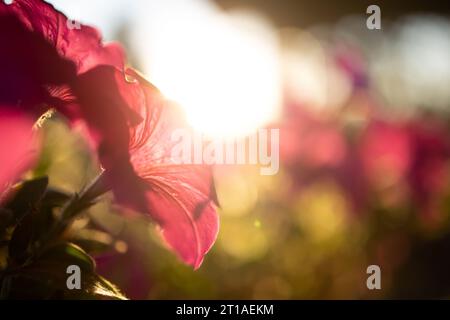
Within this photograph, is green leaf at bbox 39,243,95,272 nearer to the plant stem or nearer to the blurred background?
the plant stem

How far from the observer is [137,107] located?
1.55 feet

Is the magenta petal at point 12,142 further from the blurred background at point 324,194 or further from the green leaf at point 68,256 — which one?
the blurred background at point 324,194

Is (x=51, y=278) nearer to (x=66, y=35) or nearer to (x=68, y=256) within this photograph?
(x=68, y=256)

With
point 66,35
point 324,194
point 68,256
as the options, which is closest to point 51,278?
point 68,256

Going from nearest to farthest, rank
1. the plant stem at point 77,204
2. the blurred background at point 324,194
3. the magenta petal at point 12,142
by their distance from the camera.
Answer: the magenta petal at point 12,142, the plant stem at point 77,204, the blurred background at point 324,194

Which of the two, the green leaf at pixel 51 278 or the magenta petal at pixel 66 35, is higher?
the magenta petal at pixel 66 35

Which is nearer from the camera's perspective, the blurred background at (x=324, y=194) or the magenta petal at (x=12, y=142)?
the magenta petal at (x=12, y=142)

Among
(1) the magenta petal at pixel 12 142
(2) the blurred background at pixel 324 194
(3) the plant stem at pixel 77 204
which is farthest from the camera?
(2) the blurred background at pixel 324 194

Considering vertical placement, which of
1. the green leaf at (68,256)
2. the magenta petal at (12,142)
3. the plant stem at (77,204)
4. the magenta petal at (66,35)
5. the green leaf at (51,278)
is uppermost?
the magenta petal at (66,35)

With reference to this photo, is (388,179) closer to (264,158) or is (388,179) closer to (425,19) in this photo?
(264,158)

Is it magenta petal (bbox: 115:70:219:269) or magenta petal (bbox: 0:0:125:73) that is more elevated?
magenta petal (bbox: 0:0:125:73)

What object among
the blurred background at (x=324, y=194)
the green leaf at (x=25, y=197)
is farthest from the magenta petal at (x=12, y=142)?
the blurred background at (x=324, y=194)

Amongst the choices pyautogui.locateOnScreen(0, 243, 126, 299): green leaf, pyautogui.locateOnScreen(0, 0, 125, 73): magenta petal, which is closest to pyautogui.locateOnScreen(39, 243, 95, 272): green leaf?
pyautogui.locateOnScreen(0, 243, 126, 299): green leaf
